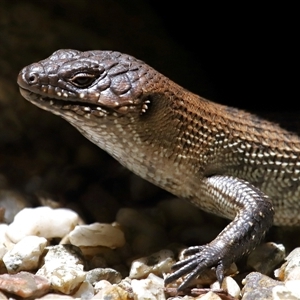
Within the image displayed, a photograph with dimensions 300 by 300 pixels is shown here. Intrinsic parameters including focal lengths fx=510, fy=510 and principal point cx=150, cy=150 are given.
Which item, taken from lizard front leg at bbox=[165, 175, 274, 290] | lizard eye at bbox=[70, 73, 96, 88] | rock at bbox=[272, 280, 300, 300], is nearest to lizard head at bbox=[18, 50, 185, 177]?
lizard eye at bbox=[70, 73, 96, 88]

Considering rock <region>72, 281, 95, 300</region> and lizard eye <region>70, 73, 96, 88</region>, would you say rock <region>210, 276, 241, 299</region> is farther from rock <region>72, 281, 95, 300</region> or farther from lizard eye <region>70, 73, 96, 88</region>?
lizard eye <region>70, 73, 96, 88</region>

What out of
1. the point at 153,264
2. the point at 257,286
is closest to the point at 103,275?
the point at 153,264

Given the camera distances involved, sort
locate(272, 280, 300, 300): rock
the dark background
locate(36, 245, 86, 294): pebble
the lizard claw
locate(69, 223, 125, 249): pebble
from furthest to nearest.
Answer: the dark background < locate(69, 223, 125, 249): pebble < the lizard claw < locate(36, 245, 86, 294): pebble < locate(272, 280, 300, 300): rock

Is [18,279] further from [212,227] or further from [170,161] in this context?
[212,227]

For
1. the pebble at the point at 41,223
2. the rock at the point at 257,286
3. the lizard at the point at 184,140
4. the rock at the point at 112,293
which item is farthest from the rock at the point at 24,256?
the rock at the point at 257,286

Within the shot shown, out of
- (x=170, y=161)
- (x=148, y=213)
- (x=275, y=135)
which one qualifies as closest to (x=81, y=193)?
(x=148, y=213)

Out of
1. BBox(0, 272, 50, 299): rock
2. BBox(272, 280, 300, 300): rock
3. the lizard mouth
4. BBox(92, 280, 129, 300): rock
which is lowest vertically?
BBox(0, 272, 50, 299): rock
